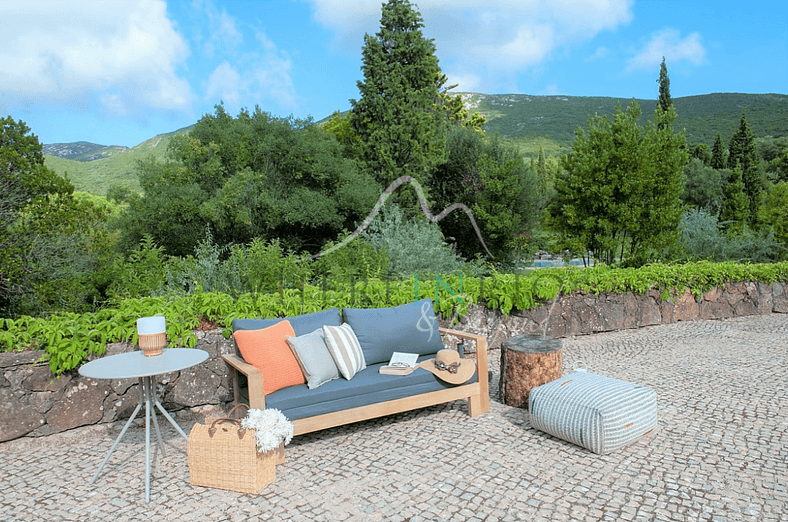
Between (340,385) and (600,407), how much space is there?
1589 millimetres

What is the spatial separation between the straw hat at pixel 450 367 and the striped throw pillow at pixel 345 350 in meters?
0.46

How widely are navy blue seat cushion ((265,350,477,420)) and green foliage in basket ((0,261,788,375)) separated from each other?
3.91 feet

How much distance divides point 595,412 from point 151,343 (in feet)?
8.74

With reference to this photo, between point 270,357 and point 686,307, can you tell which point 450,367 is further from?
point 686,307

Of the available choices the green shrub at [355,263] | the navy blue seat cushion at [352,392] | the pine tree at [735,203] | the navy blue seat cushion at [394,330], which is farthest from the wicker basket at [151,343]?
the pine tree at [735,203]

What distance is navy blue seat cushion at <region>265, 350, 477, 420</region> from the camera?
10.8 ft

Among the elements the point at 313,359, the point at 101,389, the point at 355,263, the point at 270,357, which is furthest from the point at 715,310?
the point at 101,389

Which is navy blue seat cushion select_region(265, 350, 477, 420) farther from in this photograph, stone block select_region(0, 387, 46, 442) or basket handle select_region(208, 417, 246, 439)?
stone block select_region(0, 387, 46, 442)

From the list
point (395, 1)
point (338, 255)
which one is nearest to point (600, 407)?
point (338, 255)

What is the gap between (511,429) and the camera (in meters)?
3.71

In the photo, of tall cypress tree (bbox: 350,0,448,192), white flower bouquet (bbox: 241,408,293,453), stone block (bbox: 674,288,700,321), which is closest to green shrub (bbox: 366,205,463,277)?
stone block (bbox: 674,288,700,321)

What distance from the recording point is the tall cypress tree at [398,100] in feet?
49.3

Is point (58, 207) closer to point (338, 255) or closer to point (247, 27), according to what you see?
point (338, 255)

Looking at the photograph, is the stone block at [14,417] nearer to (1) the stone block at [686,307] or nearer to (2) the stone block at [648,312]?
(2) the stone block at [648,312]
